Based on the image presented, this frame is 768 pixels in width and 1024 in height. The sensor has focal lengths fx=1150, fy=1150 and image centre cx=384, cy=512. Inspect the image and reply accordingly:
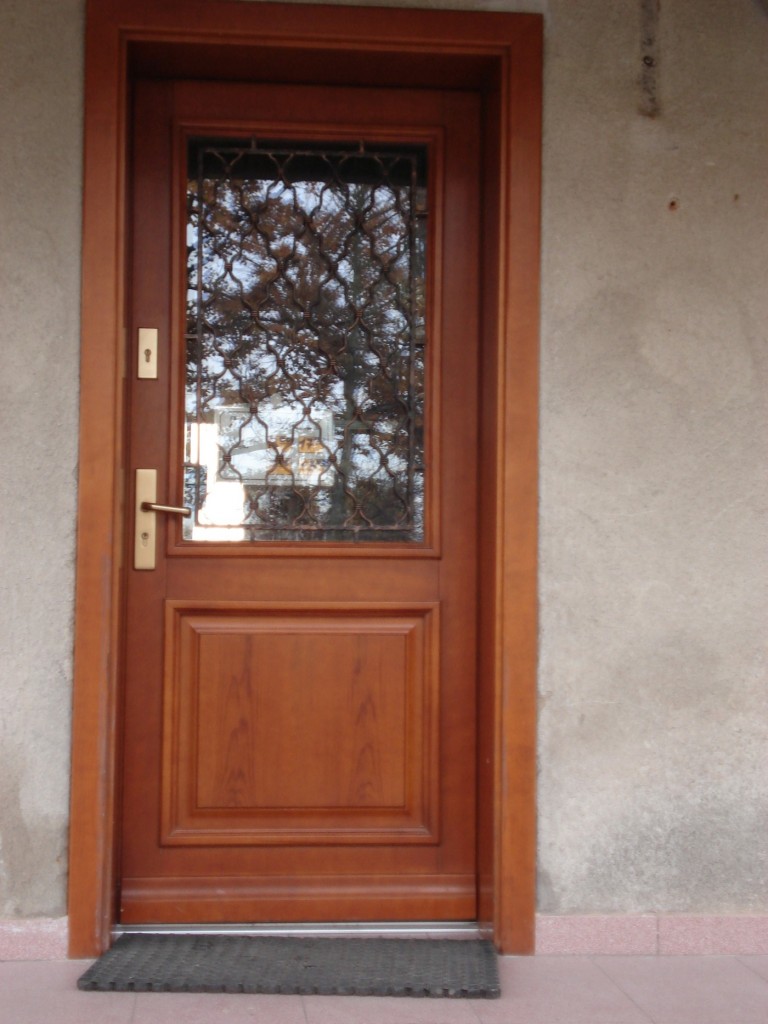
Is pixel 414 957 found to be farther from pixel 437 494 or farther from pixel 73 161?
pixel 73 161

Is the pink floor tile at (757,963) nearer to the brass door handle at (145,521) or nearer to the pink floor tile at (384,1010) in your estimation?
the pink floor tile at (384,1010)

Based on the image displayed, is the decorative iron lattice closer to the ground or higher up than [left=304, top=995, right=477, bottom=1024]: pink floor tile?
higher up

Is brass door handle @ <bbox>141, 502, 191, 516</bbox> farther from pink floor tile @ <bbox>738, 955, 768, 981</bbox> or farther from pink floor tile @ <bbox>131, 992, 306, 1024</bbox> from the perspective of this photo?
pink floor tile @ <bbox>738, 955, 768, 981</bbox>

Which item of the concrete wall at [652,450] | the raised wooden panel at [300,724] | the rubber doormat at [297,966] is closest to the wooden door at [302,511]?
the raised wooden panel at [300,724]

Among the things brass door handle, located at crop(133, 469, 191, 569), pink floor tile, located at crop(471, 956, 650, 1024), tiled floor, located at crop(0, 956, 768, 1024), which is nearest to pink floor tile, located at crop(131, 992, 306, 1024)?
tiled floor, located at crop(0, 956, 768, 1024)

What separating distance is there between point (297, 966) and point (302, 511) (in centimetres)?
119

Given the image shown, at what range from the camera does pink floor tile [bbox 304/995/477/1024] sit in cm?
261

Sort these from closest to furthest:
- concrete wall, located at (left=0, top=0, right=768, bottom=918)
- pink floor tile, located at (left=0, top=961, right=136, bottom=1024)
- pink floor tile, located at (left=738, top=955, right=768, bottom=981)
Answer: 1. pink floor tile, located at (left=0, top=961, right=136, bottom=1024)
2. pink floor tile, located at (left=738, top=955, right=768, bottom=981)
3. concrete wall, located at (left=0, top=0, right=768, bottom=918)

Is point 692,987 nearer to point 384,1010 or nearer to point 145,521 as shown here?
point 384,1010

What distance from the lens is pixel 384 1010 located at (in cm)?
267

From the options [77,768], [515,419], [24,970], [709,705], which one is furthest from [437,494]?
[24,970]

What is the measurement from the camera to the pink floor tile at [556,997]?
104 inches

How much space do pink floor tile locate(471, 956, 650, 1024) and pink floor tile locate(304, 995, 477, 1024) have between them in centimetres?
5

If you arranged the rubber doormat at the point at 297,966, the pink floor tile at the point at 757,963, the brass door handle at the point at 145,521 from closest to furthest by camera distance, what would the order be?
the rubber doormat at the point at 297,966 → the pink floor tile at the point at 757,963 → the brass door handle at the point at 145,521
